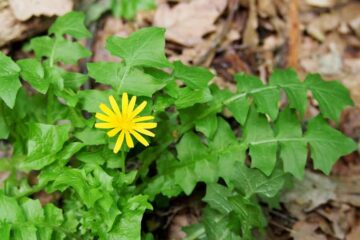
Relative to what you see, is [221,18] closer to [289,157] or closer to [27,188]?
[289,157]

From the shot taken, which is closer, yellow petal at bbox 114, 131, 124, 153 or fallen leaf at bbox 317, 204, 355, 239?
yellow petal at bbox 114, 131, 124, 153

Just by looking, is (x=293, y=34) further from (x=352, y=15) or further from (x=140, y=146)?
(x=140, y=146)

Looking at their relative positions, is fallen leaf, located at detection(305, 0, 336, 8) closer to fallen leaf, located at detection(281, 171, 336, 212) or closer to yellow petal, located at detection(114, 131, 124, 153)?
fallen leaf, located at detection(281, 171, 336, 212)

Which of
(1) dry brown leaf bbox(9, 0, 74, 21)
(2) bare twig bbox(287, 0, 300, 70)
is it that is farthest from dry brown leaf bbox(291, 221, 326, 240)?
(1) dry brown leaf bbox(9, 0, 74, 21)

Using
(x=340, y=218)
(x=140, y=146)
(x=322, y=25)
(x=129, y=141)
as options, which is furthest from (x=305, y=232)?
(x=322, y=25)

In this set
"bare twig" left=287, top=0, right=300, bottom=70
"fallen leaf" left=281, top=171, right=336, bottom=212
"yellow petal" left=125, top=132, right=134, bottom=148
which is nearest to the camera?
"yellow petal" left=125, top=132, right=134, bottom=148

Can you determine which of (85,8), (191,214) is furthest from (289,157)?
(85,8)

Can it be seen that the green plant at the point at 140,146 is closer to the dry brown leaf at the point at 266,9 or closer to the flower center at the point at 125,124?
the flower center at the point at 125,124
